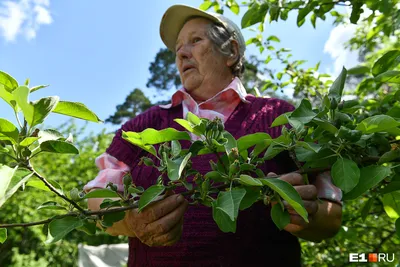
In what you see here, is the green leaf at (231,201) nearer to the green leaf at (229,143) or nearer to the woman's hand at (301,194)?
the green leaf at (229,143)

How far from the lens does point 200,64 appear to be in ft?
4.99

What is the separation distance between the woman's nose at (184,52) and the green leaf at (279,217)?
924mm

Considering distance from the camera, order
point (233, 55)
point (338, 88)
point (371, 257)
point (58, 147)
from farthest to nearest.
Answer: point (371, 257) → point (233, 55) → point (338, 88) → point (58, 147)

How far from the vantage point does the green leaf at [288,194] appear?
606 mm

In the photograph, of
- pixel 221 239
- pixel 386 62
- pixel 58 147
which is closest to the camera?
pixel 58 147

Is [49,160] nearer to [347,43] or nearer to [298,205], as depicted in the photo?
[347,43]

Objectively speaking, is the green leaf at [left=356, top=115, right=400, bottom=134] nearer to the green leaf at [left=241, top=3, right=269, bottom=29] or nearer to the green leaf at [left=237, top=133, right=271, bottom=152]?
the green leaf at [left=237, top=133, right=271, bottom=152]

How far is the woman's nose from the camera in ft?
5.08

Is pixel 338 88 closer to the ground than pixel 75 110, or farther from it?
farther from it

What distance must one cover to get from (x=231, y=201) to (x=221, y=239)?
0.62m

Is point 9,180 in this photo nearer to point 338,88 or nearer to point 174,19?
point 338,88

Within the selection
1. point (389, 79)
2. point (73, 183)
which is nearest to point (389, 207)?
point (389, 79)

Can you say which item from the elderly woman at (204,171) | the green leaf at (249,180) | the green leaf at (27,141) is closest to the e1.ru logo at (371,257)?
the elderly woman at (204,171)

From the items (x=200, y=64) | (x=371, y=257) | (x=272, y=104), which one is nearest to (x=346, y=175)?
(x=272, y=104)
